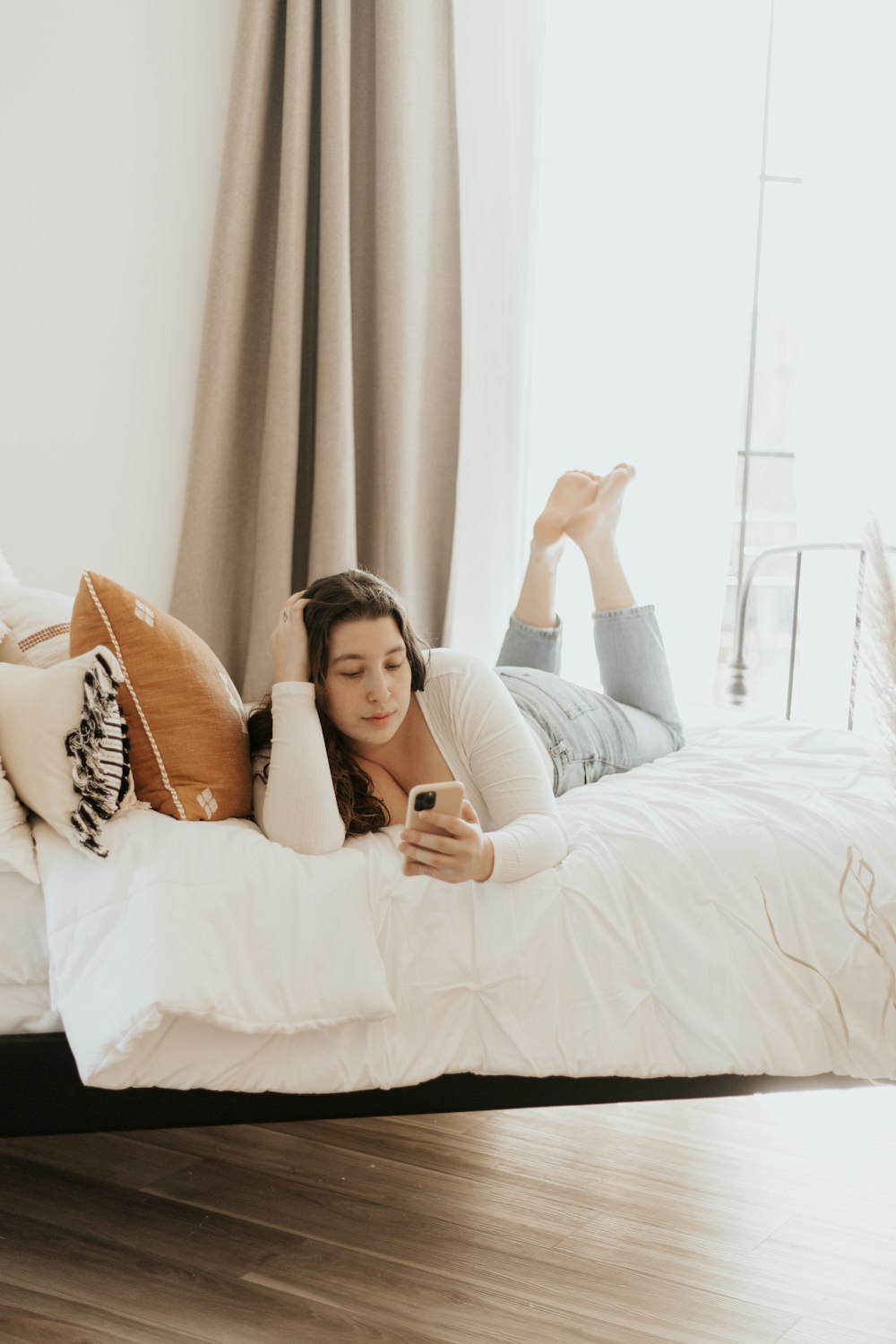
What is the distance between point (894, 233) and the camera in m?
3.31

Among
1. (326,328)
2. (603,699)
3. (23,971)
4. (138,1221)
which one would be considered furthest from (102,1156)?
(326,328)

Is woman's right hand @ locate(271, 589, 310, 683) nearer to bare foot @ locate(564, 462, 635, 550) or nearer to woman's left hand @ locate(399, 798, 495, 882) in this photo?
woman's left hand @ locate(399, 798, 495, 882)

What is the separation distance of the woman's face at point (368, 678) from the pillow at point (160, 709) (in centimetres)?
17

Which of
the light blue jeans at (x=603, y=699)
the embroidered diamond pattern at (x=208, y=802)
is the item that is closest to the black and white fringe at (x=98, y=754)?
the embroidered diamond pattern at (x=208, y=802)

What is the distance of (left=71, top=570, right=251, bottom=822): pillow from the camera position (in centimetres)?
148

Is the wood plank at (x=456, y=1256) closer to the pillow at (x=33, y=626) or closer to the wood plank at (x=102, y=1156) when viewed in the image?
the wood plank at (x=102, y=1156)

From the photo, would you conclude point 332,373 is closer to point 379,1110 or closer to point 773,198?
point 773,198

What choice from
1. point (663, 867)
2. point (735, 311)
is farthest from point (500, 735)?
point (735, 311)

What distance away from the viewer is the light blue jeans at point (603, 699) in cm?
205

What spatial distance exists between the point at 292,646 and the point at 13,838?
1.46 feet

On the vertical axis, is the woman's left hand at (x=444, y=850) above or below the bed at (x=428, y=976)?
above

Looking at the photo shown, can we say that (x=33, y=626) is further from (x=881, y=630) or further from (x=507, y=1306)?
(x=881, y=630)

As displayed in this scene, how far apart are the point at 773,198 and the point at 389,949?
2.78 m

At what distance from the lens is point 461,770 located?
1.69m
